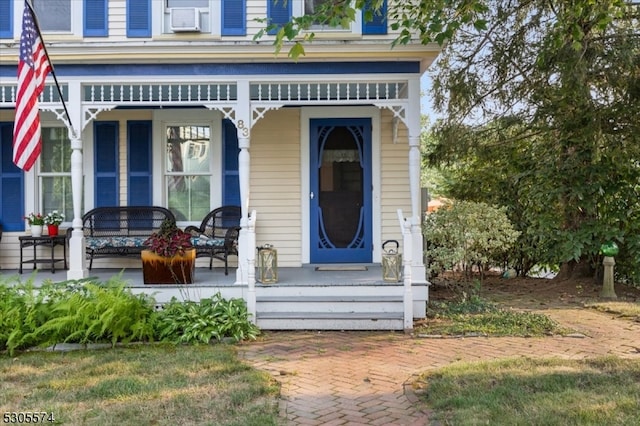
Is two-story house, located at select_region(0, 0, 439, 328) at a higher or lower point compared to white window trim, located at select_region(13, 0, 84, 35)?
lower

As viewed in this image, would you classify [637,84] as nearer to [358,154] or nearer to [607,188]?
[607,188]

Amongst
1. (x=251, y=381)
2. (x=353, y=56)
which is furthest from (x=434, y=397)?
(x=353, y=56)

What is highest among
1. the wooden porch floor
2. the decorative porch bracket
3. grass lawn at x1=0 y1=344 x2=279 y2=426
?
the decorative porch bracket

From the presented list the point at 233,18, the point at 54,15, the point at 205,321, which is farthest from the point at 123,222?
the point at 233,18

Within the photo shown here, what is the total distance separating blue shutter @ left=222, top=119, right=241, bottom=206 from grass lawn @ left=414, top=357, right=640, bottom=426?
4.87 m

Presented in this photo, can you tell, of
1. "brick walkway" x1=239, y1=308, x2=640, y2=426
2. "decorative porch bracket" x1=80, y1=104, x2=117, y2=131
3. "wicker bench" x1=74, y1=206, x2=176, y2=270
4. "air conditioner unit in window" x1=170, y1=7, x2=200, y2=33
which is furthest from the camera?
"wicker bench" x1=74, y1=206, x2=176, y2=270

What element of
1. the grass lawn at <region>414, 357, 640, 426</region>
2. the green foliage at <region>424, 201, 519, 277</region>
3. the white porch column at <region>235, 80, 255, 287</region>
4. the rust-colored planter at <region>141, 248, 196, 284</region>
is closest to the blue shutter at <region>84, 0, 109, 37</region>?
the white porch column at <region>235, 80, 255, 287</region>

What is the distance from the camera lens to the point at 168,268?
717 centimetres

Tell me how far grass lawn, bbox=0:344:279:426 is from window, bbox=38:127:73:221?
149 inches

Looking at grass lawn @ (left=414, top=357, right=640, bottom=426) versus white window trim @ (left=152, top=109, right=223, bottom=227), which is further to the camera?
white window trim @ (left=152, top=109, right=223, bottom=227)

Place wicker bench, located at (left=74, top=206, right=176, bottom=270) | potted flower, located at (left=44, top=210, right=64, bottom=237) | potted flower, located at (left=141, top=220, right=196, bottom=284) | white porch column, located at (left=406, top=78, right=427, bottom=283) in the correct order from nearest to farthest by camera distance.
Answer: potted flower, located at (left=141, top=220, right=196, bottom=284) → white porch column, located at (left=406, top=78, right=427, bottom=283) → potted flower, located at (left=44, top=210, right=64, bottom=237) → wicker bench, located at (left=74, top=206, right=176, bottom=270)

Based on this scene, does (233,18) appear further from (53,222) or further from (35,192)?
(35,192)

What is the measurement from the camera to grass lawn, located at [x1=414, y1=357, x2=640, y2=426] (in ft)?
12.5

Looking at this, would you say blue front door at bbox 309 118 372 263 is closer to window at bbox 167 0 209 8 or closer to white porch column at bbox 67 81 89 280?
window at bbox 167 0 209 8
